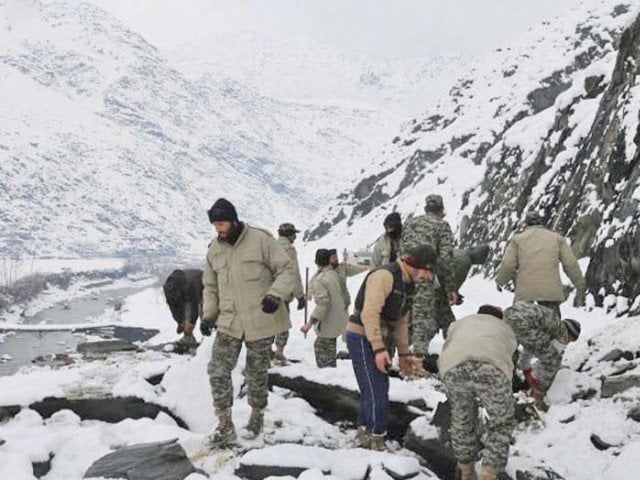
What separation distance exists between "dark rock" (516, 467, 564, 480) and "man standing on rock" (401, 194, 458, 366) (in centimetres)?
290

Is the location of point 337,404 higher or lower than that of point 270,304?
lower

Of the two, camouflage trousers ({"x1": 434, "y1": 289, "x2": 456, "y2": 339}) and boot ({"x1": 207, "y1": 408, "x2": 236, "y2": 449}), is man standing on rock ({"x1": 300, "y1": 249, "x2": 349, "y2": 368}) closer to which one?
camouflage trousers ({"x1": 434, "y1": 289, "x2": 456, "y2": 339})

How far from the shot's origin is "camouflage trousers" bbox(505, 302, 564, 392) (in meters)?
6.44

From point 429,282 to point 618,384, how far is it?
2486mm

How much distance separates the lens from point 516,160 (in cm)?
2597

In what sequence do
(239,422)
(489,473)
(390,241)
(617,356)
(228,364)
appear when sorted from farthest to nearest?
(390,241)
(617,356)
(239,422)
(228,364)
(489,473)

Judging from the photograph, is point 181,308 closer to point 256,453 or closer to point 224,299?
point 224,299

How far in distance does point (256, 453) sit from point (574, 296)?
805cm

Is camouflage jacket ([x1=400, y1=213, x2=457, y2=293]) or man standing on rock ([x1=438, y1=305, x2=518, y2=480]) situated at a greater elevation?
camouflage jacket ([x1=400, y1=213, x2=457, y2=293])

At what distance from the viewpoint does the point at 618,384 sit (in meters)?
6.76

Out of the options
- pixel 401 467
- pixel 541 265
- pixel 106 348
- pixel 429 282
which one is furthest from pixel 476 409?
pixel 106 348

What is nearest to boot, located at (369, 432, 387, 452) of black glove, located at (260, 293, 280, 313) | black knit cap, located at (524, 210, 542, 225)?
black glove, located at (260, 293, 280, 313)

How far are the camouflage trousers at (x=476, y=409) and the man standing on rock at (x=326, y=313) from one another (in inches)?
155

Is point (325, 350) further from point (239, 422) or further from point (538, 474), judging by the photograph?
point (538, 474)
